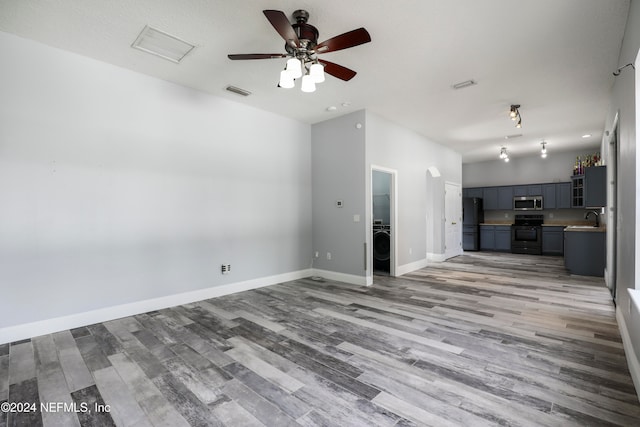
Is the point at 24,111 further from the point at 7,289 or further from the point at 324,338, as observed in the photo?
the point at 324,338

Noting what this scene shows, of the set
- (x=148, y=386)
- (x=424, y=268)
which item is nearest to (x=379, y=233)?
(x=424, y=268)

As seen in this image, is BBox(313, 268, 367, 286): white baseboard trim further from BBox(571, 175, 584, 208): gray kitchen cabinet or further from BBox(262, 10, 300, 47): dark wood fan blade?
BBox(571, 175, 584, 208): gray kitchen cabinet

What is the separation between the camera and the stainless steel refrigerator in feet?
31.3

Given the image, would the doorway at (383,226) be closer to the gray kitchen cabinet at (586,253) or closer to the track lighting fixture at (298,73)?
the track lighting fixture at (298,73)

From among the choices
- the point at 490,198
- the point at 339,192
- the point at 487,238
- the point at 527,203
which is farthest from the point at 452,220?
the point at 339,192

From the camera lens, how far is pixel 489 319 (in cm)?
342

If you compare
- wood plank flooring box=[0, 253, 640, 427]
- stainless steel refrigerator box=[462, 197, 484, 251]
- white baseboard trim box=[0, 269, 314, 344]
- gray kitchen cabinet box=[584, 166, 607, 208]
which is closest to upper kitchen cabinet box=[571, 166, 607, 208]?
gray kitchen cabinet box=[584, 166, 607, 208]

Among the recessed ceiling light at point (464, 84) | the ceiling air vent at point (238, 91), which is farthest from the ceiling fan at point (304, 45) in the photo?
the recessed ceiling light at point (464, 84)

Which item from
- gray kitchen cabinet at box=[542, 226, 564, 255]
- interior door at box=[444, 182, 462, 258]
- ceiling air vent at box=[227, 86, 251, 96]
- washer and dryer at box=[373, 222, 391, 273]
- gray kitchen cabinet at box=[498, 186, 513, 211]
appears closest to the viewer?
ceiling air vent at box=[227, 86, 251, 96]

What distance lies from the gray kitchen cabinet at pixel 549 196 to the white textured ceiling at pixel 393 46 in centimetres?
421

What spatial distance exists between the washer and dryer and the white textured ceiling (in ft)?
7.53

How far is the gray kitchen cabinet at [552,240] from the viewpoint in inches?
331

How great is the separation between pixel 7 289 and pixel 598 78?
23.2ft

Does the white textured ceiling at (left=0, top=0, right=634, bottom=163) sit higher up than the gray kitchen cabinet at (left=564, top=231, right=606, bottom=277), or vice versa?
the white textured ceiling at (left=0, top=0, right=634, bottom=163)
